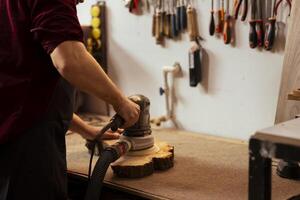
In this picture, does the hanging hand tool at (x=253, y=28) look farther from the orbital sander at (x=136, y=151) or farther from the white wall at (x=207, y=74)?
the orbital sander at (x=136, y=151)

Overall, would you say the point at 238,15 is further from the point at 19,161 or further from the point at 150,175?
the point at 19,161

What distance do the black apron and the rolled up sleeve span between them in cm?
23

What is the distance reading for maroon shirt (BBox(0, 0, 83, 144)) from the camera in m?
1.10

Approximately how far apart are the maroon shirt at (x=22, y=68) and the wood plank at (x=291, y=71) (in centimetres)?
70

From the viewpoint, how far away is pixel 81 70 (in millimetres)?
1086

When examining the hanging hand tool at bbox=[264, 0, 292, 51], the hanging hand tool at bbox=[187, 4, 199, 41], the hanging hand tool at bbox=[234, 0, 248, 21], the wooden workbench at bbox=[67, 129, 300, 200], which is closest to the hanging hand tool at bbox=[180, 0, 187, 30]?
the hanging hand tool at bbox=[187, 4, 199, 41]

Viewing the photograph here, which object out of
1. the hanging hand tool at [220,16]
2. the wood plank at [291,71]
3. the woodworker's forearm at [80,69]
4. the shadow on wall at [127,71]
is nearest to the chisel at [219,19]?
the hanging hand tool at [220,16]

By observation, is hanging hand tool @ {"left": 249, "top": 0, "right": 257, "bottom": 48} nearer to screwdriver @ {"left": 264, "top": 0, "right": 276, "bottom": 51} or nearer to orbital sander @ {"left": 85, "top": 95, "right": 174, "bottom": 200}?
screwdriver @ {"left": 264, "top": 0, "right": 276, "bottom": 51}

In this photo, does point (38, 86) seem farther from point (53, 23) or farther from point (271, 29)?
point (271, 29)

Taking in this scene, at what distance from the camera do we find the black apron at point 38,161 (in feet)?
3.84

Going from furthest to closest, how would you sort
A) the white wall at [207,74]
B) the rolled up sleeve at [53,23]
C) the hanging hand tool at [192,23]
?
the hanging hand tool at [192,23], the white wall at [207,74], the rolled up sleeve at [53,23]

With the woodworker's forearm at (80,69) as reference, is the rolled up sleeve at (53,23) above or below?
above

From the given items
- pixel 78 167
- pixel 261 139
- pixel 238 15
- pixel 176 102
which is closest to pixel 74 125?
pixel 78 167

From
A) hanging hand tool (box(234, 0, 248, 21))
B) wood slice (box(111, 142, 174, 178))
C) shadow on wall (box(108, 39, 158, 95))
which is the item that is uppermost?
hanging hand tool (box(234, 0, 248, 21))
